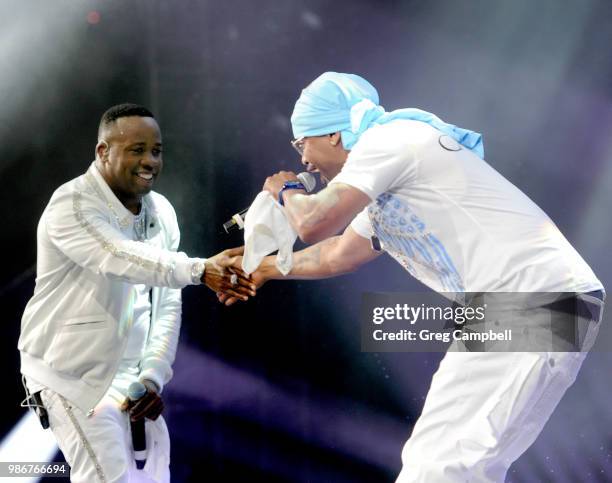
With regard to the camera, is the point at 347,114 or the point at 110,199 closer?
the point at 347,114

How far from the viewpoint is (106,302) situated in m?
3.16

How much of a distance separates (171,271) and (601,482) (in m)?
2.61

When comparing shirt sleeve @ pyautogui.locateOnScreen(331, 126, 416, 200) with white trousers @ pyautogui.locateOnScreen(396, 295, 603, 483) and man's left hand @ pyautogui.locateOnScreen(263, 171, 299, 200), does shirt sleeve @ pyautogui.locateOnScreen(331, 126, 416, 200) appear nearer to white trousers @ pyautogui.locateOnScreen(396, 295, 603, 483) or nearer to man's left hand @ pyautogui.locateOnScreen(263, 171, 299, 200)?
man's left hand @ pyautogui.locateOnScreen(263, 171, 299, 200)

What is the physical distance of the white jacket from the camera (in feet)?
10.0

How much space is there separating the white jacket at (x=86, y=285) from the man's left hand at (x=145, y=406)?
0.08 metres

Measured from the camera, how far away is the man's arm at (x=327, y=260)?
10.6ft

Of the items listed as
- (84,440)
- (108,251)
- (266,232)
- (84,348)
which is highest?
(266,232)

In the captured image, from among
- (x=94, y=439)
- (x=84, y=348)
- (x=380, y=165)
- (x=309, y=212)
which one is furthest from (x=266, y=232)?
(x=94, y=439)

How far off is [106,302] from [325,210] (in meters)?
1.10

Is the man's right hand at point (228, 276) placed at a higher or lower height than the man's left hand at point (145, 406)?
higher

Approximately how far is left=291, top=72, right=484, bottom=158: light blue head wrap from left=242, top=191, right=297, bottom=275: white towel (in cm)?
29

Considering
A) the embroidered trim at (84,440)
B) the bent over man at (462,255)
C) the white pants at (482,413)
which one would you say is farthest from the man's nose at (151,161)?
the white pants at (482,413)

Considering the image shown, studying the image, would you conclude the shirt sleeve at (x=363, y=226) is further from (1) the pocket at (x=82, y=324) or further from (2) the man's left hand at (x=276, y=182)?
(1) the pocket at (x=82, y=324)

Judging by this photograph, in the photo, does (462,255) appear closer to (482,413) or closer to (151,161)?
(482,413)
